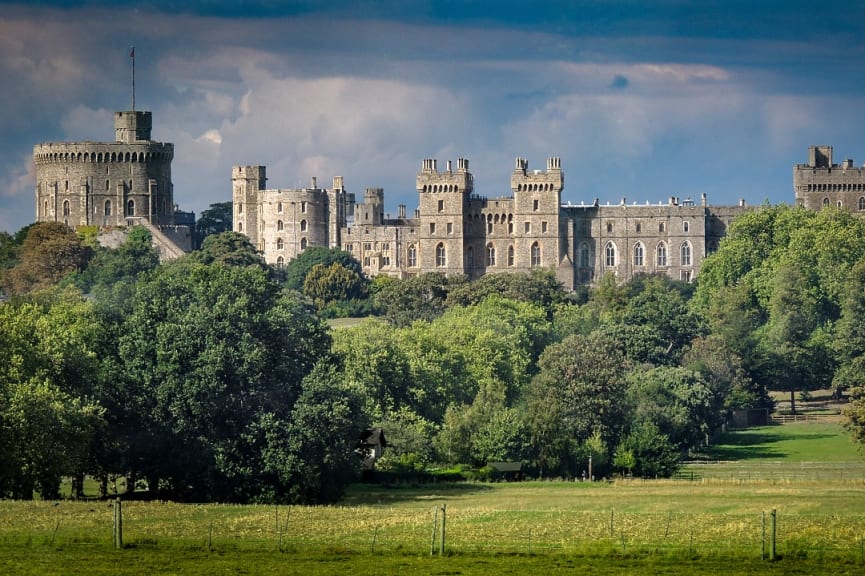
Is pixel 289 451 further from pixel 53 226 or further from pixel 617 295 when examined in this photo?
pixel 53 226

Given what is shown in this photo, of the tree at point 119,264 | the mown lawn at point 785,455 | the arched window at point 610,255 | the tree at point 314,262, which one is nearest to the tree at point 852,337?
the mown lawn at point 785,455

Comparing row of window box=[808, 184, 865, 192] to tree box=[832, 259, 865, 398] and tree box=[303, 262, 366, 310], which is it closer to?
tree box=[832, 259, 865, 398]

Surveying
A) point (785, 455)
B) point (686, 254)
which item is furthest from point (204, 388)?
point (686, 254)

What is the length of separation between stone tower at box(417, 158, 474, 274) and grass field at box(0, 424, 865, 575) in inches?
3313

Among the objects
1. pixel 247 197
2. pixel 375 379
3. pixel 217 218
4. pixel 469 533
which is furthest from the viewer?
pixel 217 218

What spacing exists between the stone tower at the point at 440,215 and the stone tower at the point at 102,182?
19015mm

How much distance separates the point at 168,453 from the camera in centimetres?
7206

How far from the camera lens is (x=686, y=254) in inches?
6417

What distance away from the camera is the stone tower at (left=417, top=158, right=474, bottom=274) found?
161m

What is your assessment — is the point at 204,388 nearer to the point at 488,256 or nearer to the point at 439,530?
the point at 439,530

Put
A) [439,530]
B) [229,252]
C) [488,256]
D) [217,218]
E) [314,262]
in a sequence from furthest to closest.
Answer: [217,218] < [488,256] < [314,262] < [229,252] < [439,530]

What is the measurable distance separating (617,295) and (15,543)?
84.0 m

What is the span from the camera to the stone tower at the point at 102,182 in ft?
534

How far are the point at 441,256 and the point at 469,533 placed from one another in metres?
101
